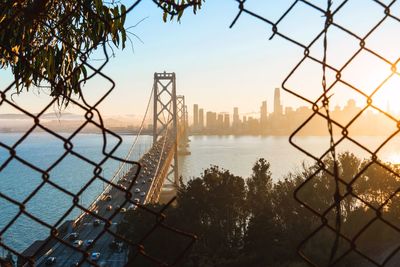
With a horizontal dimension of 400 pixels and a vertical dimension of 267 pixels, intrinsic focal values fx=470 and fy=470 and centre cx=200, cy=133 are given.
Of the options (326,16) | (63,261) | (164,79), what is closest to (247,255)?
(63,261)

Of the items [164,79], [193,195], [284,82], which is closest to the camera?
[284,82]

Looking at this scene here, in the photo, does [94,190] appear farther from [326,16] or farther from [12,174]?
[326,16]

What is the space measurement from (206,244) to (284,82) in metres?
10.0

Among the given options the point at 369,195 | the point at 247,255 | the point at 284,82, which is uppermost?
the point at 284,82

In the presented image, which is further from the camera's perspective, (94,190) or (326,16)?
(94,190)

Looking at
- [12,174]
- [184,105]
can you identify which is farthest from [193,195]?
[184,105]

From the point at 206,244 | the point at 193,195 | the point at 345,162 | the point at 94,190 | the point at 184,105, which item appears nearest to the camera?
the point at 206,244

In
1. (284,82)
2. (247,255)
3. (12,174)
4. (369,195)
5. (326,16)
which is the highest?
(326,16)

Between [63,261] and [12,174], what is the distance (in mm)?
23908

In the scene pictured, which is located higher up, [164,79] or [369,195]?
[164,79]

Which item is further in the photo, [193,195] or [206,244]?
[193,195]

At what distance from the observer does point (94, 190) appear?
27562 millimetres

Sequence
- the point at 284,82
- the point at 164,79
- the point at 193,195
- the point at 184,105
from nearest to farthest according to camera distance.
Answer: the point at 284,82 → the point at 193,195 → the point at 164,79 → the point at 184,105

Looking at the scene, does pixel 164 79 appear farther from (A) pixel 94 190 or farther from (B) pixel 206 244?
(B) pixel 206 244
